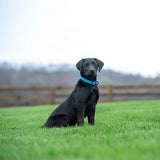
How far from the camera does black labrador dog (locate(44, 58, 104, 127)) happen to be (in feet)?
14.7

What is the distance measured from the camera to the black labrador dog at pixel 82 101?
4488 mm

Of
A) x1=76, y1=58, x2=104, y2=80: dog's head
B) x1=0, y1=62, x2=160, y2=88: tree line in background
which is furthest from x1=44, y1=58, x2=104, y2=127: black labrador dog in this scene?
x1=0, y1=62, x2=160, y2=88: tree line in background

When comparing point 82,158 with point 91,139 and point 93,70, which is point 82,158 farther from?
point 93,70

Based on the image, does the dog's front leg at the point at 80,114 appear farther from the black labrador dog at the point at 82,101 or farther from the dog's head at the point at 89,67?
the dog's head at the point at 89,67

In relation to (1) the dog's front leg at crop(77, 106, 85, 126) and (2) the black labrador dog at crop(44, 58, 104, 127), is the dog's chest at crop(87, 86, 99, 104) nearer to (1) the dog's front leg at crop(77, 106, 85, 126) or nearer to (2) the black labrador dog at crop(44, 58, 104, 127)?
(2) the black labrador dog at crop(44, 58, 104, 127)

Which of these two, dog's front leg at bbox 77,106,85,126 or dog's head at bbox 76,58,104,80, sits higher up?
dog's head at bbox 76,58,104,80

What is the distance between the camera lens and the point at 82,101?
4465 millimetres

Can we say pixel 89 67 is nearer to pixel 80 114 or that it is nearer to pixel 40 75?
pixel 80 114

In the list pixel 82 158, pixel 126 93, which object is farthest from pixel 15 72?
pixel 82 158

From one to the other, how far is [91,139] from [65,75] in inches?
1497

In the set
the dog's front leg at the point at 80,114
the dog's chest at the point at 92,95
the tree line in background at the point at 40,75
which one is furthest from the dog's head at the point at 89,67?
the tree line in background at the point at 40,75

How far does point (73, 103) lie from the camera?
4.73m

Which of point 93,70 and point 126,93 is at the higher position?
point 93,70

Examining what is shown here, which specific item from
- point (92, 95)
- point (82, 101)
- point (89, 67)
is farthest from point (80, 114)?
point (89, 67)
